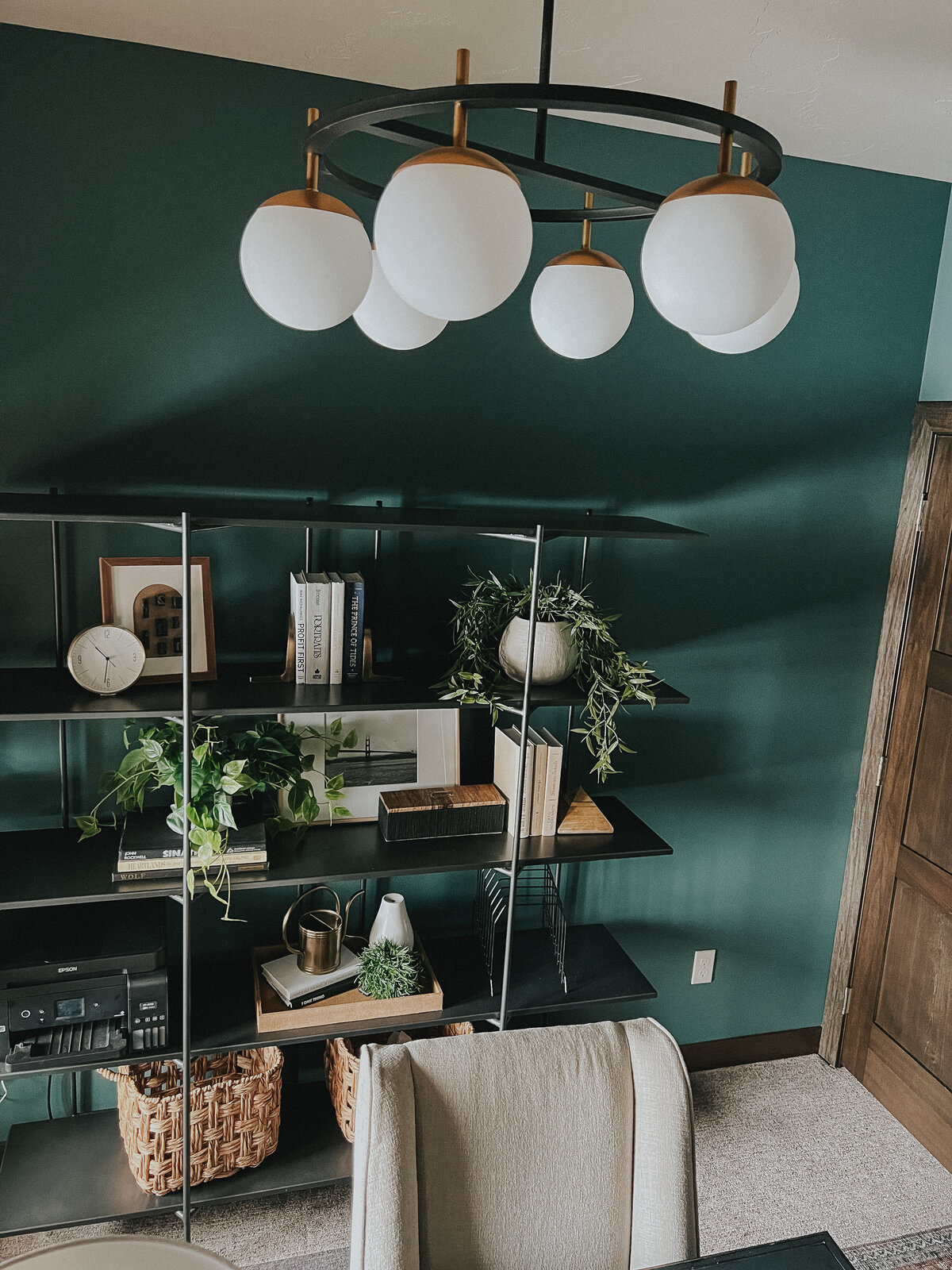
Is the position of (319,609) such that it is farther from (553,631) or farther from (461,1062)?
(461,1062)

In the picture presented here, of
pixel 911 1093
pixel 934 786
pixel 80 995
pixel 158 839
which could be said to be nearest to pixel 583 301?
pixel 158 839

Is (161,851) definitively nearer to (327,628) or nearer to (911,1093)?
(327,628)

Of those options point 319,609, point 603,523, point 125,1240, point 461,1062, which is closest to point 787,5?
point 603,523

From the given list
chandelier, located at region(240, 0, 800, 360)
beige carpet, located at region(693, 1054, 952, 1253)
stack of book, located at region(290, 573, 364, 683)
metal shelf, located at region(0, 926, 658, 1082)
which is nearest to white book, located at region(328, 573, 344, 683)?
stack of book, located at region(290, 573, 364, 683)

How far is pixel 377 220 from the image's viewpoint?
746 millimetres

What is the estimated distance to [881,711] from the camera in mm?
2773

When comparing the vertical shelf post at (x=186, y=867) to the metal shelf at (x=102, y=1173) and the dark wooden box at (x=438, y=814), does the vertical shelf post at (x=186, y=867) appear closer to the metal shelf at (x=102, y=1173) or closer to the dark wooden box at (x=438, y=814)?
the metal shelf at (x=102, y=1173)

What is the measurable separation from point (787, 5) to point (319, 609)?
140cm

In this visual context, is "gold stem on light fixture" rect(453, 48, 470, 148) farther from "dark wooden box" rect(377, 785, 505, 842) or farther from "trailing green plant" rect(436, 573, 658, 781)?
"dark wooden box" rect(377, 785, 505, 842)

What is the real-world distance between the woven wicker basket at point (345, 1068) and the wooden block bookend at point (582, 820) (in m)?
0.53

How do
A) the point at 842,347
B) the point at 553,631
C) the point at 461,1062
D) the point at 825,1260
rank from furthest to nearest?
1. the point at 842,347
2. the point at 553,631
3. the point at 461,1062
4. the point at 825,1260

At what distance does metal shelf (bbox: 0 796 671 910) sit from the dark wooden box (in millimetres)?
26

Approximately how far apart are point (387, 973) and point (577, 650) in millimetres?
868

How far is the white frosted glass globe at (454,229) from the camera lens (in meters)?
0.70
